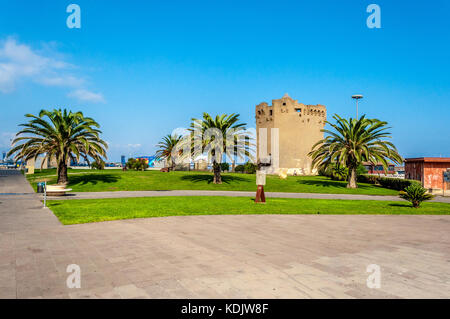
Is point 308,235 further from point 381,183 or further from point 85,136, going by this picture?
point 381,183

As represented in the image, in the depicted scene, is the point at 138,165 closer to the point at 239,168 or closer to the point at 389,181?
the point at 239,168

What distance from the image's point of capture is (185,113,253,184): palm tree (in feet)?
96.4

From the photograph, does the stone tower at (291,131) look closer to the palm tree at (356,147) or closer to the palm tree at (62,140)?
the palm tree at (356,147)

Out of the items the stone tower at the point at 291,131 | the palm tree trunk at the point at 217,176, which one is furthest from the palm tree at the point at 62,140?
the stone tower at the point at 291,131

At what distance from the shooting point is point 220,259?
5984mm

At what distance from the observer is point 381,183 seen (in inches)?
1400

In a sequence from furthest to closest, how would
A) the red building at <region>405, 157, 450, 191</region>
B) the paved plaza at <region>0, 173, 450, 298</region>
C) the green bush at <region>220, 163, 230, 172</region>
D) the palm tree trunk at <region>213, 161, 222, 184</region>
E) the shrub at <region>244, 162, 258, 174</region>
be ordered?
the green bush at <region>220, 163, 230, 172</region> → the shrub at <region>244, 162, 258, 174</region> → the palm tree trunk at <region>213, 161, 222, 184</region> → the red building at <region>405, 157, 450, 191</region> → the paved plaza at <region>0, 173, 450, 298</region>

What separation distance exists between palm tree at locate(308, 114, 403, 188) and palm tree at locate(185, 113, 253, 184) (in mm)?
7816

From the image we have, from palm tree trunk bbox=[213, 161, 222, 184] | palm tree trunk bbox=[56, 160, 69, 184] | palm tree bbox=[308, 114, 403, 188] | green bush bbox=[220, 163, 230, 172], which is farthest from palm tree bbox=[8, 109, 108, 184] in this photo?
green bush bbox=[220, 163, 230, 172]

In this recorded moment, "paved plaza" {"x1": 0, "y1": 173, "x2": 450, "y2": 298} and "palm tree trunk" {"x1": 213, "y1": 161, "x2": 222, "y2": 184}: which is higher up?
"palm tree trunk" {"x1": 213, "y1": 161, "x2": 222, "y2": 184}

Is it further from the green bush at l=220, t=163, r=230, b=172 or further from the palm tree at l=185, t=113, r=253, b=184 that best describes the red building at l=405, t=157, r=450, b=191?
the green bush at l=220, t=163, r=230, b=172

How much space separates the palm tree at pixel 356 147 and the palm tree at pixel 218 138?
308 inches

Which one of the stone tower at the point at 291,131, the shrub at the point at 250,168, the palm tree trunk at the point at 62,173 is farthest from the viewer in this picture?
the stone tower at the point at 291,131

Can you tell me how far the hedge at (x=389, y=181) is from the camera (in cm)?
2938
